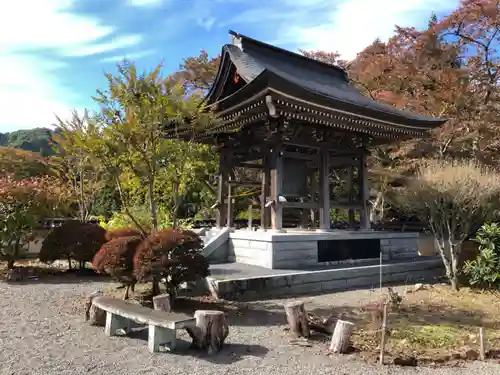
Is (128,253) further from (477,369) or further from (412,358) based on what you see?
(477,369)

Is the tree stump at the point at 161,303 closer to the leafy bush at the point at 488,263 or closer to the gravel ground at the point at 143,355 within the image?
the gravel ground at the point at 143,355

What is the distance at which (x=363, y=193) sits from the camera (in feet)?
39.7

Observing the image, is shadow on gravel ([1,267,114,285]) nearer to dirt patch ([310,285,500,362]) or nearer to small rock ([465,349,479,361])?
dirt patch ([310,285,500,362])

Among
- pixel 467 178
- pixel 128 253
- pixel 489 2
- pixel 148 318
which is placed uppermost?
pixel 489 2

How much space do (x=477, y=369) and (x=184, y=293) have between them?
514cm

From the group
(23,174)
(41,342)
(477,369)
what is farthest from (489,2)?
(23,174)

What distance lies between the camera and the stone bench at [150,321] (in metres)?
4.53

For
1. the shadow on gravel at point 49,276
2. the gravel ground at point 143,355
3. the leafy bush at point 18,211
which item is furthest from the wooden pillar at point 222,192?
the gravel ground at point 143,355

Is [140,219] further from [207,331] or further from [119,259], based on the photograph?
[207,331]

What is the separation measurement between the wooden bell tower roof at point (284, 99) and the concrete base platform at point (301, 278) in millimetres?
3684

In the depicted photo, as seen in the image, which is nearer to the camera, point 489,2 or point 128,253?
point 128,253

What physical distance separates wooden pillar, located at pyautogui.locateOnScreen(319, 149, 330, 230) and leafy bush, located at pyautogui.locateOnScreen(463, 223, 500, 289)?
12.1ft

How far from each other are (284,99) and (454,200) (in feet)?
15.9

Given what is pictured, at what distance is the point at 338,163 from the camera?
485 inches
